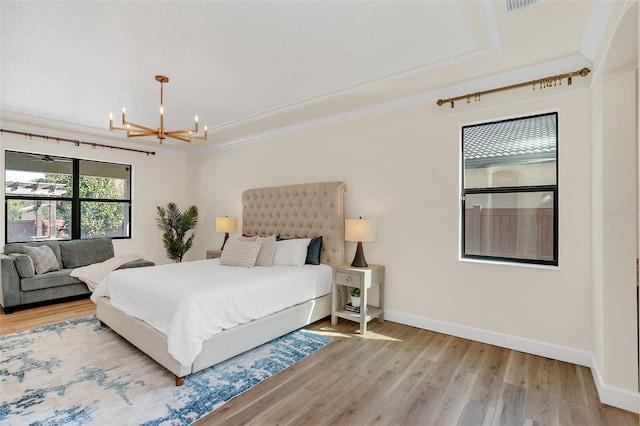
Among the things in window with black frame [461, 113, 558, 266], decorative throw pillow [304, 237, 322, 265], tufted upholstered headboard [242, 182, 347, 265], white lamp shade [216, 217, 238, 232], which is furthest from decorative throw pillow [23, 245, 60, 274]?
window with black frame [461, 113, 558, 266]

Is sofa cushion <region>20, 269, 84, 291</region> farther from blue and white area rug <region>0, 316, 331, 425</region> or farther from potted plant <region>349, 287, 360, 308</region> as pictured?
potted plant <region>349, 287, 360, 308</region>

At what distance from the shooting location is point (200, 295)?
252 cm

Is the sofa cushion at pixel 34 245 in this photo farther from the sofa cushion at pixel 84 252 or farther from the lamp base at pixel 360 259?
the lamp base at pixel 360 259

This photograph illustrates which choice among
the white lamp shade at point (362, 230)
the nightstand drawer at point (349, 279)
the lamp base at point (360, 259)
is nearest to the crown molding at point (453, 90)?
the white lamp shade at point (362, 230)

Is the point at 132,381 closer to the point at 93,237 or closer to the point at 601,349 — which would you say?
the point at 601,349

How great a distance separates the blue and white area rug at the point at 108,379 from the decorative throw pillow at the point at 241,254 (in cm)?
102

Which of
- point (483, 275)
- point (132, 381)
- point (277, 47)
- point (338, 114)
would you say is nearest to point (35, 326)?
point (132, 381)

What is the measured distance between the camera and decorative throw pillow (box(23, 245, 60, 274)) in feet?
14.1

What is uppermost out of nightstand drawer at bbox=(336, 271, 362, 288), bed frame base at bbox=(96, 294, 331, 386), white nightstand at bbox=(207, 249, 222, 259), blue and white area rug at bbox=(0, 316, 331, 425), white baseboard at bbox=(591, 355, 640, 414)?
white nightstand at bbox=(207, 249, 222, 259)

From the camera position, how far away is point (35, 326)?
11.6 feet

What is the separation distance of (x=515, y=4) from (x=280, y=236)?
3662 millimetres

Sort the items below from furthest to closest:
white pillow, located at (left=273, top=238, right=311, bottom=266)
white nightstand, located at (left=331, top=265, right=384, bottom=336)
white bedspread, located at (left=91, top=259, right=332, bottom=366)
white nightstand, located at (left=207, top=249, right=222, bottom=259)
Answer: white nightstand, located at (left=207, top=249, right=222, bottom=259), white pillow, located at (left=273, top=238, right=311, bottom=266), white nightstand, located at (left=331, top=265, right=384, bottom=336), white bedspread, located at (left=91, top=259, right=332, bottom=366)

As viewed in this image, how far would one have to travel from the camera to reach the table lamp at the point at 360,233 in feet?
11.8

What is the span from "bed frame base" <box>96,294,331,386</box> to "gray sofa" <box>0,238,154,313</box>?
1480 mm
